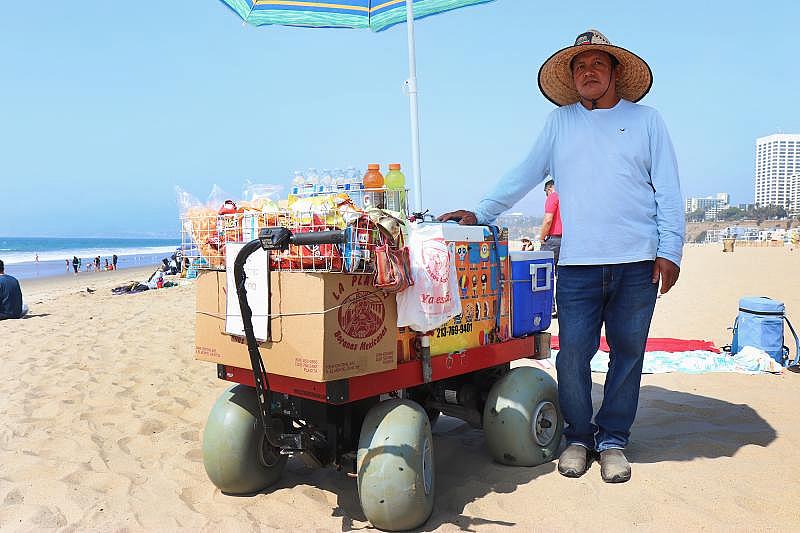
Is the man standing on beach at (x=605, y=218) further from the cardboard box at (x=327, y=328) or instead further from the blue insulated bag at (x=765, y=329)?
the blue insulated bag at (x=765, y=329)

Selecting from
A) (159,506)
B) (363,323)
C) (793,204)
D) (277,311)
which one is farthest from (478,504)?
(793,204)

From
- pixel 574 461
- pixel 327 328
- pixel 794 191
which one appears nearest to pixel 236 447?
pixel 327 328

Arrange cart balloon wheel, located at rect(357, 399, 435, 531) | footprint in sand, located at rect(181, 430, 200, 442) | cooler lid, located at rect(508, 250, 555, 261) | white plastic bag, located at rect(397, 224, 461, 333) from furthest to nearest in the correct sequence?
footprint in sand, located at rect(181, 430, 200, 442)
cooler lid, located at rect(508, 250, 555, 261)
white plastic bag, located at rect(397, 224, 461, 333)
cart balloon wheel, located at rect(357, 399, 435, 531)

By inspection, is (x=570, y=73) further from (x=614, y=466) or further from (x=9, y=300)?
(x=9, y=300)

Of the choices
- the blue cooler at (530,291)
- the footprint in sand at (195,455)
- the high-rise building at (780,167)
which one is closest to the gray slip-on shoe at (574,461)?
the blue cooler at (530,291)

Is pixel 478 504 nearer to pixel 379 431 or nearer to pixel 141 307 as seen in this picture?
pixel 379 431

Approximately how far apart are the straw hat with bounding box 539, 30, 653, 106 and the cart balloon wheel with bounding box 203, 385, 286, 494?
252 cm

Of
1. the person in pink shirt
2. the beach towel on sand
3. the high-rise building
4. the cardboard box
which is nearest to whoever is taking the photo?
the cardboard box

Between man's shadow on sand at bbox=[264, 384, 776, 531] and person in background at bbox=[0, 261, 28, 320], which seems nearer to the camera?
man's shadow on sand at bbox=[264, 384, 776, 531]

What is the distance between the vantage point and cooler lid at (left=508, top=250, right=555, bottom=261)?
3.62m

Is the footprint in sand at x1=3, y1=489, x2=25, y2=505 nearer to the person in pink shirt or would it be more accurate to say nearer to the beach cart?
the beach cart

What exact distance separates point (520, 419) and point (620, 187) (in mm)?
1399

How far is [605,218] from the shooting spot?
333 cm

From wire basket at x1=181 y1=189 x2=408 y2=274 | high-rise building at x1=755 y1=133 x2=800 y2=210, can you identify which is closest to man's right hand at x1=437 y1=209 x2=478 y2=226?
wire basket at x1=181 y1=189 x2=408 y2=274
